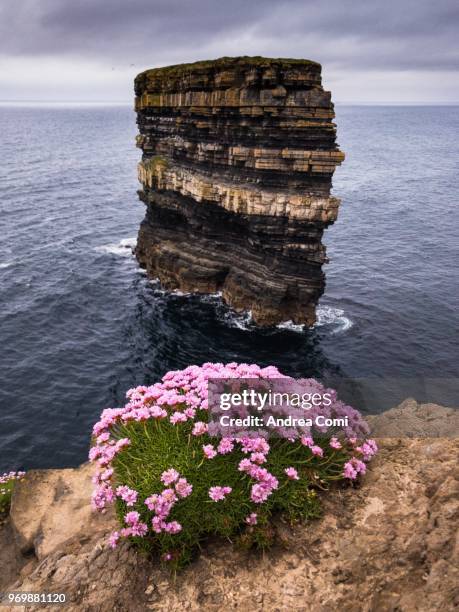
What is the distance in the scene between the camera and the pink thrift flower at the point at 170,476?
25.7 feet

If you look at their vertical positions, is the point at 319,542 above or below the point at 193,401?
below

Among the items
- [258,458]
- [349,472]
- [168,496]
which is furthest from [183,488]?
[349,472]

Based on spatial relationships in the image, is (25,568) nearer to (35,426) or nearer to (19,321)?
(35,426)

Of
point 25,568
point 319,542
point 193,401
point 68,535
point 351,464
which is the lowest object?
point 25,568

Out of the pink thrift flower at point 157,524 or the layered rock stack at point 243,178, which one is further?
the layered rock stack at point 243,178

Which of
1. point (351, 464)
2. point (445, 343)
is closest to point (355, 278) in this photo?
point (445, 343)

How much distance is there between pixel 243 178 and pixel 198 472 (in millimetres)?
28983

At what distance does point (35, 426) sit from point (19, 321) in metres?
14.0

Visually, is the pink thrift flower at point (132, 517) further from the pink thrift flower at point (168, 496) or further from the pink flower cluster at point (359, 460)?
the pink flower cluster at point (359, 460)

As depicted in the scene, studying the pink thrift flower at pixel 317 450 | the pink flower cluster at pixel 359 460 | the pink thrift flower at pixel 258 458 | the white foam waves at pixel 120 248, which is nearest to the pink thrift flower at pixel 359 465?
the pink flower cluster at pixel 359 460

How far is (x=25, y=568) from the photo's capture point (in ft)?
35.8

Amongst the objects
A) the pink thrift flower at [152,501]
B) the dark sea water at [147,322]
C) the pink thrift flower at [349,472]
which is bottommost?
the dark sea water at [147,322]

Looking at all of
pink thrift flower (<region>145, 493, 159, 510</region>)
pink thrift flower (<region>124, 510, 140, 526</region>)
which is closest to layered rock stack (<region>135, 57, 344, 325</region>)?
pink thrift flower (<region>145, 493, 159, 510</region>)

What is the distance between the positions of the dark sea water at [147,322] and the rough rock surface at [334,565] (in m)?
17.0
